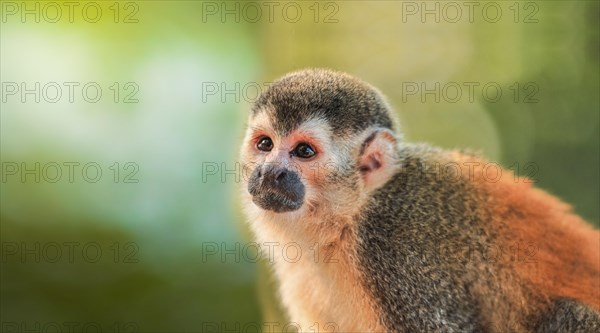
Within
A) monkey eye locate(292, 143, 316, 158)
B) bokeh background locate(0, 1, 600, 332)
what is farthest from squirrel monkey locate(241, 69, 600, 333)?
bokeh background locate(0, 1, 600, 332)

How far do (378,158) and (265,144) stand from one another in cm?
64

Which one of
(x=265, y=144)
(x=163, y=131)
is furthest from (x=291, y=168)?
(x=163, y=131)

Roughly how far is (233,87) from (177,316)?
2.36m

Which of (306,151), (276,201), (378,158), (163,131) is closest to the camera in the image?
(276,201)

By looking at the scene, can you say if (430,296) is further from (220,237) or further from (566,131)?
(566,131)

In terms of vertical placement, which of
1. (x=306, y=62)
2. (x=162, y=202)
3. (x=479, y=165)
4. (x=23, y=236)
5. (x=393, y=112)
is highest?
(x=306, y=62)

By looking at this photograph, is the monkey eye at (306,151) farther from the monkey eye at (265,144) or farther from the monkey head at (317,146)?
the monkey eye at (265,144)

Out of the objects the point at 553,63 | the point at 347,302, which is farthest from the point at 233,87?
the point at 553,63

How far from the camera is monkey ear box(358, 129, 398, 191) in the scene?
342 cm

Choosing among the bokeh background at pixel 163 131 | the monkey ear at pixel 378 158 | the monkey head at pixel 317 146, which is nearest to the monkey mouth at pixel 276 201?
the monkey head at pixel 317 146

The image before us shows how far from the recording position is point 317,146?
10.9ft

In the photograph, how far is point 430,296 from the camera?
318 centimetres

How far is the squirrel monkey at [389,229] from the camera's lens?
3230mm

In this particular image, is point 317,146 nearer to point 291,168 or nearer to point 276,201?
point 291,168
